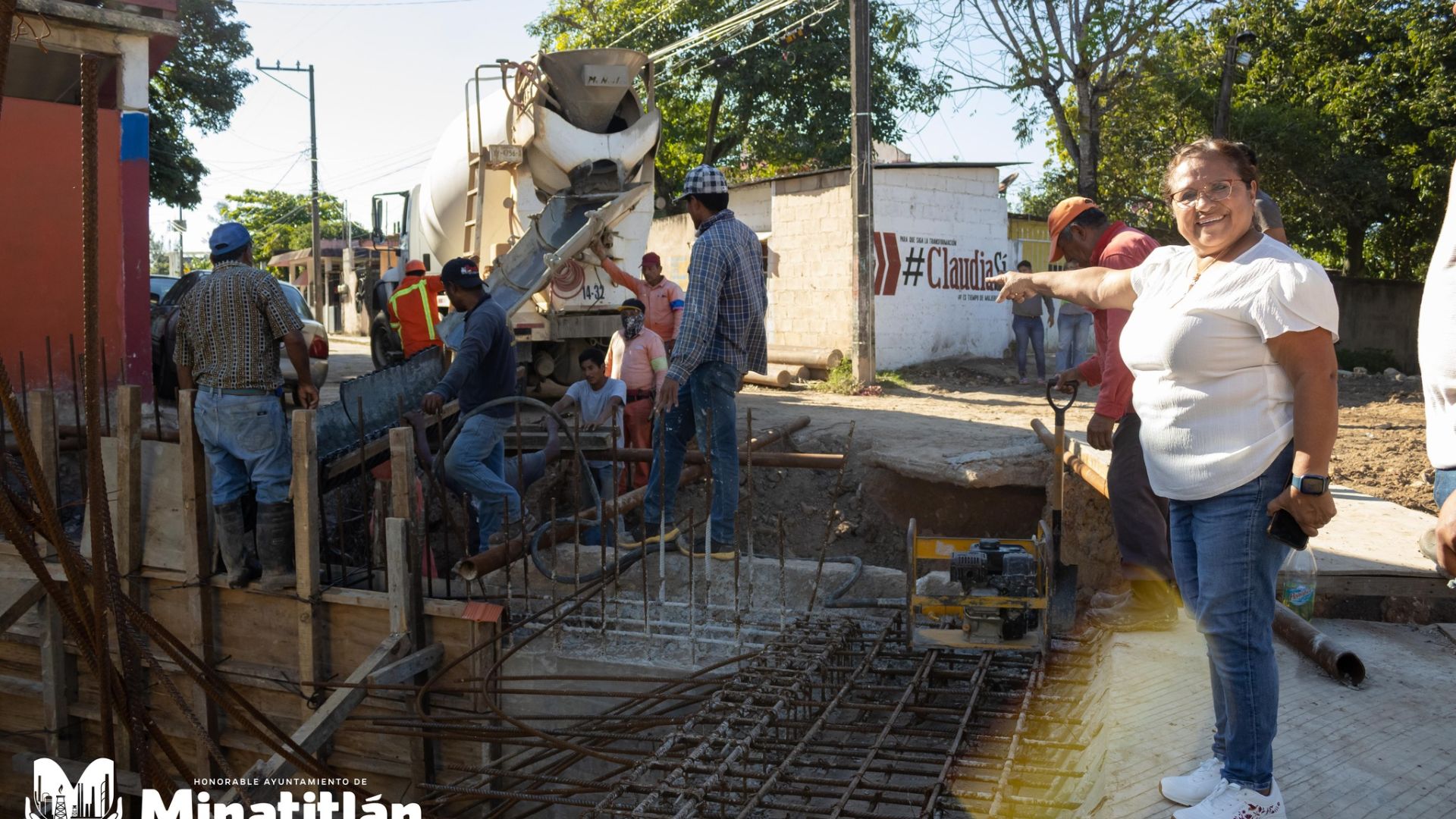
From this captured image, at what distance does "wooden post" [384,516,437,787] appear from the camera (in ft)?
18.0

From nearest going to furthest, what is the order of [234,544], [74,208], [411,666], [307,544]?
[411,666]
[307,544]
[234,544]
[74,208]

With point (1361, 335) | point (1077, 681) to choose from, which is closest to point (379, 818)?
point (1077, 681)

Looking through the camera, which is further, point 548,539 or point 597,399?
point 597,399

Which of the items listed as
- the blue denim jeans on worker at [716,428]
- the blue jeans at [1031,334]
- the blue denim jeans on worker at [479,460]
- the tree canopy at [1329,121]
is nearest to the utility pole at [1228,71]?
the tree canopy at [1329,121]

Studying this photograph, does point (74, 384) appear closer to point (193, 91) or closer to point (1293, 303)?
point (1293, 303)

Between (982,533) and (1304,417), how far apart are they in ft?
19.1

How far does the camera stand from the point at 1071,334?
494 inches

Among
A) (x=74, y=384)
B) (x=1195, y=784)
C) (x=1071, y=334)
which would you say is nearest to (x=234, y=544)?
(x=74, y=384)

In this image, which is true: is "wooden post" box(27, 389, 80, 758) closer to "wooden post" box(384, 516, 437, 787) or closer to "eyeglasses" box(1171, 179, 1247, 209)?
"wooden post" box(384, 516, 437, 787)

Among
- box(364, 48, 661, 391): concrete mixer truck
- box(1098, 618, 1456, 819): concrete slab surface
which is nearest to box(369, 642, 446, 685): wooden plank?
box(1098, 618, 1456, 819): concrete slab surface

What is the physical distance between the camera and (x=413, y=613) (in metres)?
5.61

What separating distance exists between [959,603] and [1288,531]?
1892 mm

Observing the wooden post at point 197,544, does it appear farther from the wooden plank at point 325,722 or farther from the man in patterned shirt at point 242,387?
the wooden plank at point 325,722

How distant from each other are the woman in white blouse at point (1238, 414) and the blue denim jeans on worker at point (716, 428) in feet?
9.49
